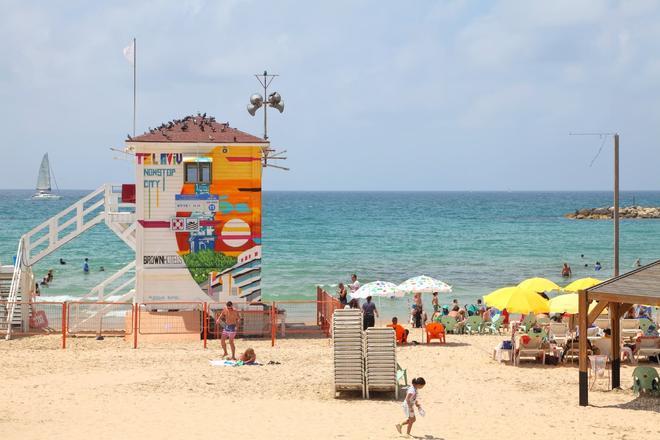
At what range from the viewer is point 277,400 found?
55.0ft

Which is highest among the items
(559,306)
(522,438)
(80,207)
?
(80,207)

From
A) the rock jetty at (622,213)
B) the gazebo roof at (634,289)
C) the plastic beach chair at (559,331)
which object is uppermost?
the rock jetty at (622,213)

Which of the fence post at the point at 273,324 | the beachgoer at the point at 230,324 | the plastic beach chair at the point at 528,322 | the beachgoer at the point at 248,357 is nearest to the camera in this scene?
the beachgoer at the point at 248,357

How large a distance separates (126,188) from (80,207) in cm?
154

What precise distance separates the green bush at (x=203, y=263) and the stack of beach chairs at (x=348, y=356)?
8482 millimetres

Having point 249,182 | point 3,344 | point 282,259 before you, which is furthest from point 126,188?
point 282,259

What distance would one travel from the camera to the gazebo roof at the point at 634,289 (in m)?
15.7

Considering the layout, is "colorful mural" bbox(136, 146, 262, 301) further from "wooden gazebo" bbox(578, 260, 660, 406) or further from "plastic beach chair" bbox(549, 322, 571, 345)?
"wooden gazebo" bbox(578, 260, 660, 406)

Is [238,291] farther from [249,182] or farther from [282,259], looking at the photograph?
[282,259]

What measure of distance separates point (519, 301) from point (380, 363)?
651cm

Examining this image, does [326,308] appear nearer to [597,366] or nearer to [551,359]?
[551,359]

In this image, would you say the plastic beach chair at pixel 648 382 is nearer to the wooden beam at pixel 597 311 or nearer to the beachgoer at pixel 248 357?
the wooden beam at pixel 597 311

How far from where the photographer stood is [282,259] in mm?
60688

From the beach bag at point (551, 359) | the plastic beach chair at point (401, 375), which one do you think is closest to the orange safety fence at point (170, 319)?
the plastic beach chair at point (401, 375)
